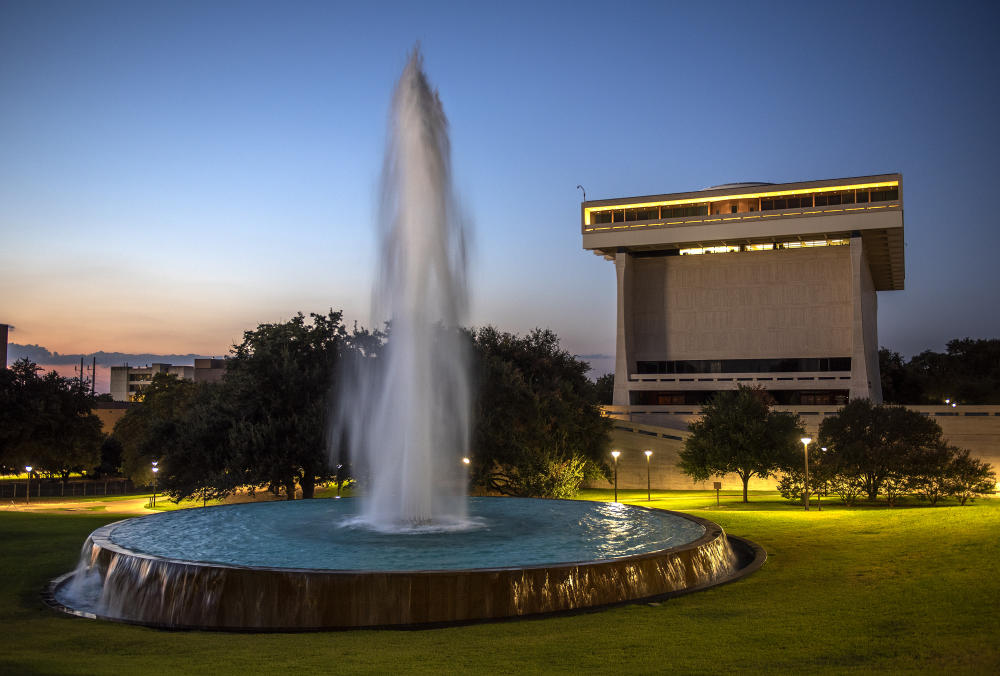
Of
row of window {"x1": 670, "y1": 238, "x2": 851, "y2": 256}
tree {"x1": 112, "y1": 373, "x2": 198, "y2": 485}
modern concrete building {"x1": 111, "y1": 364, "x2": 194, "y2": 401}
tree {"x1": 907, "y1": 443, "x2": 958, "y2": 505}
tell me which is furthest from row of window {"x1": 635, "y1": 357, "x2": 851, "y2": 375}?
modern concrete building {"x1": 111, "y1": 364, "x2": 194, "y2": 401}

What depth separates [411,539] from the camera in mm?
15258

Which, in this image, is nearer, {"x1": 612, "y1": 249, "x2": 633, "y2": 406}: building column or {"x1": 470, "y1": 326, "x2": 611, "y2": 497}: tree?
{"x1": 470, "y1": 326, "x2": 611, "y2": 497}: tree

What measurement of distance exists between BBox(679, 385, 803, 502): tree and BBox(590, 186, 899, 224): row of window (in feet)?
100

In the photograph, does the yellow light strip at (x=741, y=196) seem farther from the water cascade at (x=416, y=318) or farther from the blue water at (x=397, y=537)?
the water cascade at (x=416, y=318)

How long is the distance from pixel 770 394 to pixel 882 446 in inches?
1402

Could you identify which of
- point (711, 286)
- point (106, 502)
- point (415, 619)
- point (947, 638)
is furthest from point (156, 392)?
point (947, 638)

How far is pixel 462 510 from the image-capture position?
19.3 metres

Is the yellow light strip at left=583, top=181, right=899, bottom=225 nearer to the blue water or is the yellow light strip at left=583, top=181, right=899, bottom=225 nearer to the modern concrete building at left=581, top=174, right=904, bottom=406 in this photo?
the modern concrete building at left=581, top=174, right=904, bottom=406

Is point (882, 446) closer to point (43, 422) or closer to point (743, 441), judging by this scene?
point (743, 441)

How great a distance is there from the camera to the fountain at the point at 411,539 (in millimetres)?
10898

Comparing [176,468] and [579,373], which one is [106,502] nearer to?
[176,468]

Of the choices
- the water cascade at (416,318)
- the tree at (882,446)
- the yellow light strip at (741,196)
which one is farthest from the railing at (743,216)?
the water cascade at (416,318)

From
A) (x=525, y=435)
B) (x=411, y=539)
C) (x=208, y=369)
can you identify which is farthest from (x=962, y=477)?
(x=208, y=369)

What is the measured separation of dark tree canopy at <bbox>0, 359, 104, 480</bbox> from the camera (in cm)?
4778
